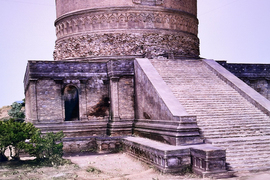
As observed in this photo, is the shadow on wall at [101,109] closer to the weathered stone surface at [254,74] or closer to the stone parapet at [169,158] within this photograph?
the stone parapet at [169,158]

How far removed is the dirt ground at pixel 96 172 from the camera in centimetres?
791

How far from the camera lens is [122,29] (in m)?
15.7

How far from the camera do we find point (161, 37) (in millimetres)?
16125

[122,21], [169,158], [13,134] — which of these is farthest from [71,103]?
[169,158]

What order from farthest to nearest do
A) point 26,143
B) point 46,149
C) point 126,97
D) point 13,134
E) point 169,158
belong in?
point 126,97 → point 46,149 → point 26,143 → point 13,134 → point 169,158

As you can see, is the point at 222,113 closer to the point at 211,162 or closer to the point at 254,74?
the point at 211,162

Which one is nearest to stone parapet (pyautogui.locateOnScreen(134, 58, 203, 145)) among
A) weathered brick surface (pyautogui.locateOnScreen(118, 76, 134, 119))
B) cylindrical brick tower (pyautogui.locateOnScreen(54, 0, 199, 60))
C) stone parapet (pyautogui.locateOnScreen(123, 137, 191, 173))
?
weathered brick surface (pyautogui.locateOnScreen(118, 76, 134, 119))

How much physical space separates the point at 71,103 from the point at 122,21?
543 centimetres

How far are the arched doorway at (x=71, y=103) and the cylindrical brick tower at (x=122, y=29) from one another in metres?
3.20

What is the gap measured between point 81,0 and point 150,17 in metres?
3.92

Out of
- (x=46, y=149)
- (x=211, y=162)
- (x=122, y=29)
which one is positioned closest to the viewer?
(x=211, y=162)

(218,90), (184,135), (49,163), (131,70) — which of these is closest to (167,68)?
(131,70)

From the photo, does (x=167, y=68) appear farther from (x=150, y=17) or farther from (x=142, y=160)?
(x=142, y=160)

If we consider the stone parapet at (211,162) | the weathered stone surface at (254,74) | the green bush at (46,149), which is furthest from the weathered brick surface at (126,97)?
the stone parapet at (211,162)
